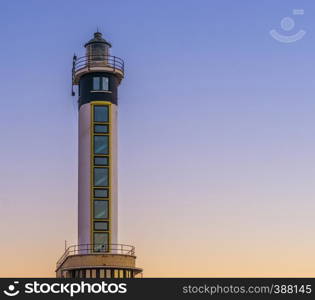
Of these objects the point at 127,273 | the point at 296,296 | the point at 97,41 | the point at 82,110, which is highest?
the point at 97,41

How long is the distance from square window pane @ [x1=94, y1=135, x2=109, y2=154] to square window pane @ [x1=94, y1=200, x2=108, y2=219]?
5362 mm

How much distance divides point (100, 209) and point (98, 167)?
175 inches

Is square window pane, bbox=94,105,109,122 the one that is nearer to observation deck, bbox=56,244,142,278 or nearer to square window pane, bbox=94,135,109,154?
square window pane, bbox=94,135,109,154

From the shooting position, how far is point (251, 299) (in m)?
51.9

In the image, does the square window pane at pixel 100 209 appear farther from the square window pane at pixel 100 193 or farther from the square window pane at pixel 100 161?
the square window pane at pixel 100 161

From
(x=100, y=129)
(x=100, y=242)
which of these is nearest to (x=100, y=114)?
(x=100, y=129)

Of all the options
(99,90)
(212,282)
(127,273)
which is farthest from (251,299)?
(99,90)

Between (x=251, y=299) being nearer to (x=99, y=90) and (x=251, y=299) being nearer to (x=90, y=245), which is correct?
(x=90, y=245)

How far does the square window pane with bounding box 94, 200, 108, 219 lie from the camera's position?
92500 mm

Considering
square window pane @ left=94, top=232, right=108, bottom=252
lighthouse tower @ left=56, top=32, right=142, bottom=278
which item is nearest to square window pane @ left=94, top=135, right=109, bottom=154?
lighthouse tower @ left=56, top=32, right=142, bottom=278

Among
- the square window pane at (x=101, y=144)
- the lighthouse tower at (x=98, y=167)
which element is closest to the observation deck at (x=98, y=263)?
the lighthouse tower at (x=98, y=167)

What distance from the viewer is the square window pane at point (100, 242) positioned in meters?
91.4

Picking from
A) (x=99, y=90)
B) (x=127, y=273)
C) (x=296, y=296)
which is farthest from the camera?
(x=99, y=90)

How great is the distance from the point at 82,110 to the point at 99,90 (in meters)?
2.86
